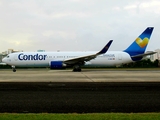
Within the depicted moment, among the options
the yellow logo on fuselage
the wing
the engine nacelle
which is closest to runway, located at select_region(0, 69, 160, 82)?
the engine nacelle

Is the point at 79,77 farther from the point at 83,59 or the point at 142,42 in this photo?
the point at 142,42

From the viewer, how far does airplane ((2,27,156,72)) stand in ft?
125

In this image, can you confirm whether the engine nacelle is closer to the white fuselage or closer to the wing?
the wing

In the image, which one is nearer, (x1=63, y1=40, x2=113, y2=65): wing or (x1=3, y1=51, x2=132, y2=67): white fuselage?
(x1=63, y1=40, x2=113, y2=65): wing

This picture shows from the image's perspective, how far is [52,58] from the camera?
39156mm

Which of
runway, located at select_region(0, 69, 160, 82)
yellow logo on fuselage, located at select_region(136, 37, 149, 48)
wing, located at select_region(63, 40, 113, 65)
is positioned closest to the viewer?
runway, located at select_region(0, 69, 160, 82)

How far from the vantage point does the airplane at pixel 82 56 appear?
37969 mm

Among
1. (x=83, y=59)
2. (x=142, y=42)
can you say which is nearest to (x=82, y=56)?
(x=83, y=59)

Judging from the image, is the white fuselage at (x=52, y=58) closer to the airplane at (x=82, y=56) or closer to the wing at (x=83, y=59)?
the airplane at (x=82, y=56)

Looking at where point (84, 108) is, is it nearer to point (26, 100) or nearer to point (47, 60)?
point (26, 100)

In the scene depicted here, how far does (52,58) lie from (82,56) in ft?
14.6

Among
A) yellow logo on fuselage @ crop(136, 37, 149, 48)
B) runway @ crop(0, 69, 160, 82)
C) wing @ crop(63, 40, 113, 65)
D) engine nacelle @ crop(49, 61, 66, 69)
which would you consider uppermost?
yellow logo on fuselage @ crop(136, 37, 149, 48)

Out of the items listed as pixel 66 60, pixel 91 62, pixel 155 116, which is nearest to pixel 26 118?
pixel 155 116

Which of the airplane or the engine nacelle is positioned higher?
the airplane
